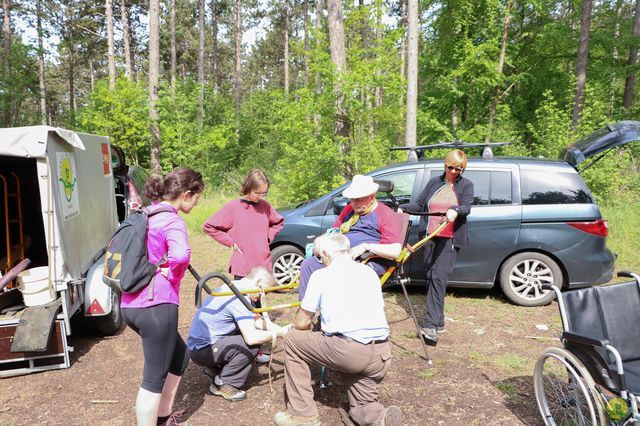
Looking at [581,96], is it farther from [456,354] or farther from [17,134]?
[17,134]

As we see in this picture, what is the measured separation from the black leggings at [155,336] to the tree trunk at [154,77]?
15.0 metres

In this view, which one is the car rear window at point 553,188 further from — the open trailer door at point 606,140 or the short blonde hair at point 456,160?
the short blonde hair at point 456,160

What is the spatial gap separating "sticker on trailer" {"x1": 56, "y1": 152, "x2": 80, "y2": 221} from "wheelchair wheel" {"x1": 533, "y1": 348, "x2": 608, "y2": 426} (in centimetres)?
421

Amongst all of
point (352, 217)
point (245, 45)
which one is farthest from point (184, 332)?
point (245, 45)

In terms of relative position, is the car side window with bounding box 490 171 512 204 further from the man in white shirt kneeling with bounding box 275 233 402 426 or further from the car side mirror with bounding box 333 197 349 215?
the man in white shirt kneeling with bounding box 275 233 402 426

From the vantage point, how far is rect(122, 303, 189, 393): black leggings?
2.46m

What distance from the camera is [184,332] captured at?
15.8ft

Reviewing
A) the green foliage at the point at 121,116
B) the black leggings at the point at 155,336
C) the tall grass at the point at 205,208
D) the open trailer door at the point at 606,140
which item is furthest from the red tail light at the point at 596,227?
the green foliage at the point at 121,116

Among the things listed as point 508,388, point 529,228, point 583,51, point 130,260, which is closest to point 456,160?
point 529,228

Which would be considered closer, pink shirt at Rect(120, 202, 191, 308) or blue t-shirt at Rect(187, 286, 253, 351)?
pink shirt at Rect(120, 202, 191, 308)

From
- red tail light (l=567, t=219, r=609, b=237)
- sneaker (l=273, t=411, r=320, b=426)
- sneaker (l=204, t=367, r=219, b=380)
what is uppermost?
red tail light (l=567, t=219, r=609, b=237)

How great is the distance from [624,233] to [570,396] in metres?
6.74

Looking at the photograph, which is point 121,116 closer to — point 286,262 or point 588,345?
point 286,262

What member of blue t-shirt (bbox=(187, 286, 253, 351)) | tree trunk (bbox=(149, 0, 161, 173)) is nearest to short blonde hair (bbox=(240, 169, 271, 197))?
blue t-shirt (bbox=(187, 286, 253, 351))
